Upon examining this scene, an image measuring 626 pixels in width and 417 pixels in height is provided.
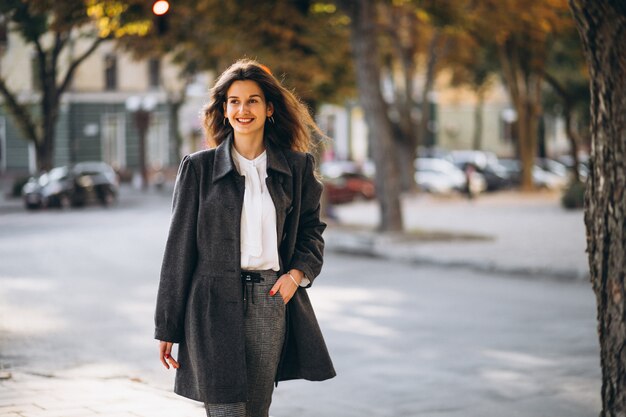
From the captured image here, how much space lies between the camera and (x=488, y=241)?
20531mm

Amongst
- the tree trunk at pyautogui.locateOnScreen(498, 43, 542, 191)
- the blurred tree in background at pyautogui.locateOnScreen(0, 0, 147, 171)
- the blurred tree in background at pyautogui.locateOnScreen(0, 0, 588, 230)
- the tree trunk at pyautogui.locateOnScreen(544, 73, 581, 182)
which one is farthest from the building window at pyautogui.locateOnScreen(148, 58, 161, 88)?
the blurred tree in background at pyautogui.locateOnScreen(0, 0, 147, 171)

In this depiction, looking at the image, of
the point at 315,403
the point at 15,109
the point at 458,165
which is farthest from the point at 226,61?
the point at 458,165

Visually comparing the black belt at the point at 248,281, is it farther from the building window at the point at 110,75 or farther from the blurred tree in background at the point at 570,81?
the building window at the point at 110,75

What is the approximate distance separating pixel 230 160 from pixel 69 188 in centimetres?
3400

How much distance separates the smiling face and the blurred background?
2.51ft

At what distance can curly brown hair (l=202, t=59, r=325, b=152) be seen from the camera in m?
4.39

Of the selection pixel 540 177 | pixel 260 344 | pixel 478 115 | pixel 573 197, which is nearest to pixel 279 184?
pixel 260 344

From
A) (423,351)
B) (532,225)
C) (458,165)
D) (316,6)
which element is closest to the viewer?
(423,351)

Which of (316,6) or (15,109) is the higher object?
(316,6)

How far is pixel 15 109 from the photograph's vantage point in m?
29.0

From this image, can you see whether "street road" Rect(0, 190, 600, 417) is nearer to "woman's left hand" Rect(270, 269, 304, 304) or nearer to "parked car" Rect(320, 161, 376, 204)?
"woman's left hand" Rect(270, 269, 304, 304)

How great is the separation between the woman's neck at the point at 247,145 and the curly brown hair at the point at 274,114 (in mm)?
95

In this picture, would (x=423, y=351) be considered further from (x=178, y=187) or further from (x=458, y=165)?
(x=458, y=165)

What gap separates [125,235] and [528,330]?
1505cm
